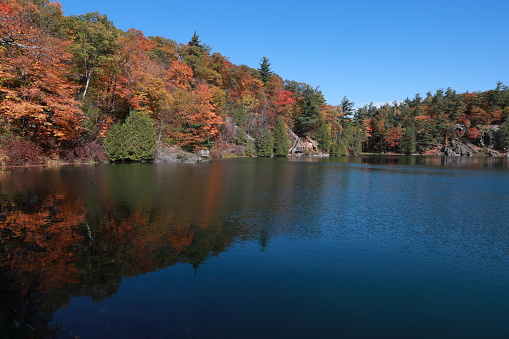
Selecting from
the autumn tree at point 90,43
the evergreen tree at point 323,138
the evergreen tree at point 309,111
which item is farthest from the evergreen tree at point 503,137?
the autumn tree at point 90,43

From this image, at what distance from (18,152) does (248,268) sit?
29.8 metres

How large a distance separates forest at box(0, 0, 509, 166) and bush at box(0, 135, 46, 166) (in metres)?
0.09

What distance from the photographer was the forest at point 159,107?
29109mm

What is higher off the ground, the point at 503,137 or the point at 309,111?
the point at 309,111

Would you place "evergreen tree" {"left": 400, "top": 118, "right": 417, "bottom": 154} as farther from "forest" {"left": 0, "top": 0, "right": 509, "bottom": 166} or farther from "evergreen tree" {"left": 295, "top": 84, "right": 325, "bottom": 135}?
"evergreen tree" {"left": 295, "top": 84, "right": 325, "bottom": 135}

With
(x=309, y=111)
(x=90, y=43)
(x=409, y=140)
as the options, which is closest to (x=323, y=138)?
(x=309, y=111)

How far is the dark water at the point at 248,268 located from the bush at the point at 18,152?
1553 cm

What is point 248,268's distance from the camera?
816 cm

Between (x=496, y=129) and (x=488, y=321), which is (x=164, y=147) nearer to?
(x=488, y=321)

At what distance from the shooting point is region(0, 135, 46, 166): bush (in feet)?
91.2

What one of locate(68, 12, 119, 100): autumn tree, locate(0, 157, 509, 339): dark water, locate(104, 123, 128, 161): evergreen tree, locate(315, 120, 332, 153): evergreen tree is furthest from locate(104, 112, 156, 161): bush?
locate(315, 120, 332, 153): evergreen tree

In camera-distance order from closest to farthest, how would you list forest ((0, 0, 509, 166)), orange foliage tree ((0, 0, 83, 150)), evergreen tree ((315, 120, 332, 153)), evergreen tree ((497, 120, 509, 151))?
1. orange foliage tree ((0, 0, 83, 150))
2. forest ((0, 0, 509, 166))
3. evergreen tree ((315, 120, 332, 153))
4. evergreen tree ((497, 120, 509, 151))

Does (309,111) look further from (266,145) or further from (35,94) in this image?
(35,94)

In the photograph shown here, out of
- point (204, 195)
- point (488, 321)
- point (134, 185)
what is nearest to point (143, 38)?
point (134, 185)
